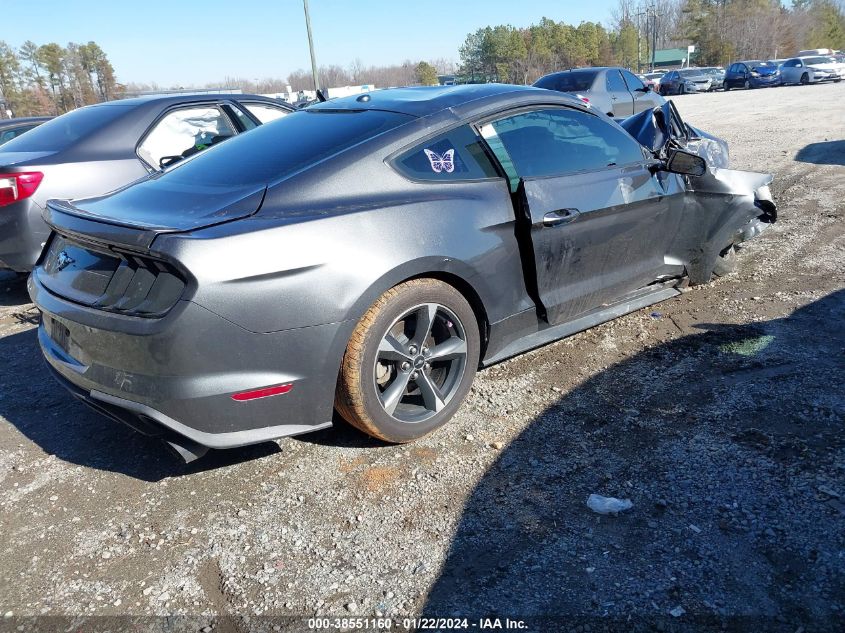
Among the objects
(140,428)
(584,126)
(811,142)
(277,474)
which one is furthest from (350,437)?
(811,142)

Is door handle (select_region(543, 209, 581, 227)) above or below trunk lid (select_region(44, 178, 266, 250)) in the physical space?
below

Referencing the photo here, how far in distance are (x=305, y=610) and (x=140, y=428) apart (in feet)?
3.40

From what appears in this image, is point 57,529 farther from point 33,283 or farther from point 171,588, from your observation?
point 33,283

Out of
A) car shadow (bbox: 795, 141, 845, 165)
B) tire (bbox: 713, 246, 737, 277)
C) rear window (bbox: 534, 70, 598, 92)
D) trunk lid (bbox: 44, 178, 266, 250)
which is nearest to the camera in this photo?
trunk lid (bbox: 44, 178, 266, 250)

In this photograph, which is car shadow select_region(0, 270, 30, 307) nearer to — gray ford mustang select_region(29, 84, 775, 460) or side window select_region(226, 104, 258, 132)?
side window select_region(226, 104, 258, 132)

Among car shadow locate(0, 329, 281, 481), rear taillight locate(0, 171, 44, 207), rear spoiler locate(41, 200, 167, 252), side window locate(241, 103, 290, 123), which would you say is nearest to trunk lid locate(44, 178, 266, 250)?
rear spoiler locate(41, 200, 167, 252)

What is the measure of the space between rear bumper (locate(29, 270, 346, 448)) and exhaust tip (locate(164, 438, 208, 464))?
0.05m

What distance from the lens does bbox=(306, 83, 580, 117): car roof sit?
3346mm

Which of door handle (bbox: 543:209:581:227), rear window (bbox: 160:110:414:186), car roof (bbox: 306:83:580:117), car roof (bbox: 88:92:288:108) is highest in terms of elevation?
car roof (bbox: 88:92:288:108)

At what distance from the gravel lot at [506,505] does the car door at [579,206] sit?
49 centimetres

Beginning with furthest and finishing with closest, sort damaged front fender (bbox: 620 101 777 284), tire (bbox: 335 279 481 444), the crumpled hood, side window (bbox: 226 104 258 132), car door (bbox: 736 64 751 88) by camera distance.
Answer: car door (bbox: 736 64 751 88) < side window (bbox: 226 104 258 132) < the crumpled hood < damaged front fender (bbox: 620 101 777 284) < tire (bbox: 335 279 481 444)

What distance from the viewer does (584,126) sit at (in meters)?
3.91

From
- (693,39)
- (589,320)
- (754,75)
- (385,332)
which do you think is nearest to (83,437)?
(385,332)

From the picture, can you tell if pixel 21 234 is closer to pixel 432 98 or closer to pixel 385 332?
pixel 432 98
